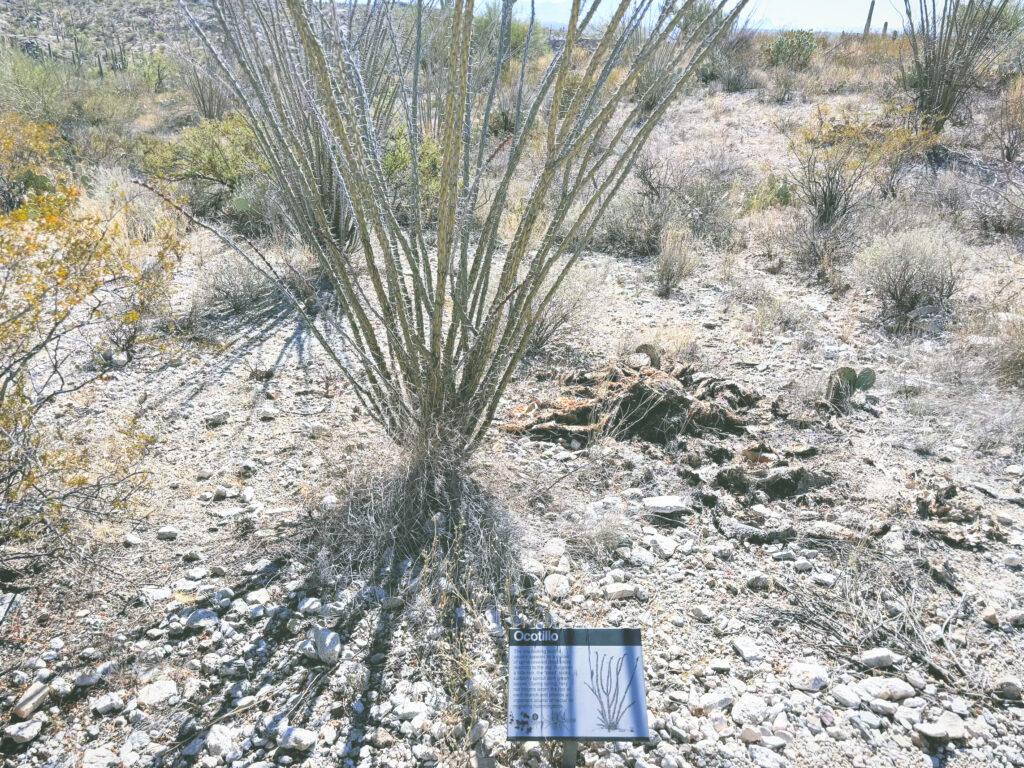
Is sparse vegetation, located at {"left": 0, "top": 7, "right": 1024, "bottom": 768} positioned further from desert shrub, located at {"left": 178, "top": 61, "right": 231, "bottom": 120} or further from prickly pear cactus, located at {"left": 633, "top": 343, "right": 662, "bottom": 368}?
desert shrub, located at {"left": 178, "top": 61, "right": 231, "bottom": 120}

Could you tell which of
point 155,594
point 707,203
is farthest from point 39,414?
point 707,203

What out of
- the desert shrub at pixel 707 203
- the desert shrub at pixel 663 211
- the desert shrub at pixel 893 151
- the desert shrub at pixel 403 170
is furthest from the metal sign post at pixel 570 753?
the desert shrub at pixel 893 151

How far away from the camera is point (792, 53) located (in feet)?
48.6

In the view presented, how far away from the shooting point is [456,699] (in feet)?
6.45

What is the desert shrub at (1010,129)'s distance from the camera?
27.9ft

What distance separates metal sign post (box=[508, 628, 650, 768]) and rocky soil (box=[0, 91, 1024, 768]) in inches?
8.2

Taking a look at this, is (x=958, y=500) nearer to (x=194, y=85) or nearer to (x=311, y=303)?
(x=311, y=303)

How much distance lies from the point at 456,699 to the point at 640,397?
1.99 metres

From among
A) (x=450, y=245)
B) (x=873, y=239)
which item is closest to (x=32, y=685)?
(x=450, y=245)

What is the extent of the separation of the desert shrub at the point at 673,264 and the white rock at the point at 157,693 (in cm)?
460

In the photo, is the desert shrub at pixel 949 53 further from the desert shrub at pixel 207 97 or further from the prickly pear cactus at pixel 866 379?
the desert shrub at pixel 207 97

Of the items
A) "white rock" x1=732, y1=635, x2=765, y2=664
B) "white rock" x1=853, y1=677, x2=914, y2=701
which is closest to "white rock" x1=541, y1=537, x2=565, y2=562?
"white rock" x1=732, y1=635, x2=765, y2=664

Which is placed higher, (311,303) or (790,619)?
(311,303)

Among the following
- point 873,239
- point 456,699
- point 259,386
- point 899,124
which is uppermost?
point 899,124
